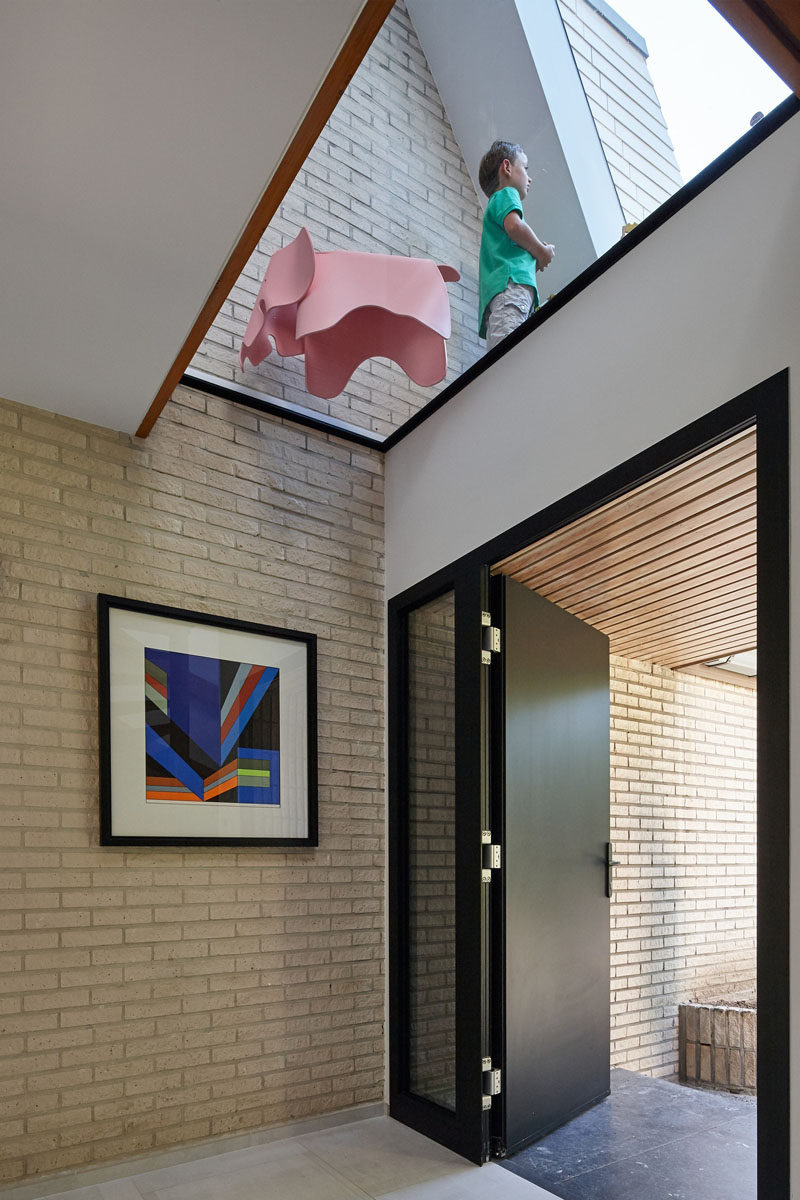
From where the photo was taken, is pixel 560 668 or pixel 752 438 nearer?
pixel 752 438

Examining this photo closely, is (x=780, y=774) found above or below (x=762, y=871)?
above

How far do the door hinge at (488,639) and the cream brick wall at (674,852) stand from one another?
1.96 m

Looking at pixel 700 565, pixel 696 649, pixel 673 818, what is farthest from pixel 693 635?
pixel 673 818

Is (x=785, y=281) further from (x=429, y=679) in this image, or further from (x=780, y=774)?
(x=429, y=679)

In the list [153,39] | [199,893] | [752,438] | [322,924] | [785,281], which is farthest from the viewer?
[322,924]

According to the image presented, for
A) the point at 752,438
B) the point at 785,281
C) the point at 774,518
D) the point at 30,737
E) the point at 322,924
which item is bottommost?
the point at 322,924

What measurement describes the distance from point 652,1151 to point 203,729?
8.05 feet

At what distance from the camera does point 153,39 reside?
80.1 inches

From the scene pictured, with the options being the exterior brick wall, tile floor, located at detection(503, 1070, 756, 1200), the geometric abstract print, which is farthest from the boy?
tile floor, located at detection(503, 1070, 756, 1200)

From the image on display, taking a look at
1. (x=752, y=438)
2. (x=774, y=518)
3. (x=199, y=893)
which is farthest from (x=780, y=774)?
(x=199, y=893)

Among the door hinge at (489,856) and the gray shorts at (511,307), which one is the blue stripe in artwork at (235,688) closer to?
the door hinge at (489,856)

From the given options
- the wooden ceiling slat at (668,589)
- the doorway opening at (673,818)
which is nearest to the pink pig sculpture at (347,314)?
the doorway opening at (673,818)

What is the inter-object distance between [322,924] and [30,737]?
154cm

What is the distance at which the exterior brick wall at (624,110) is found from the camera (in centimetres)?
379
